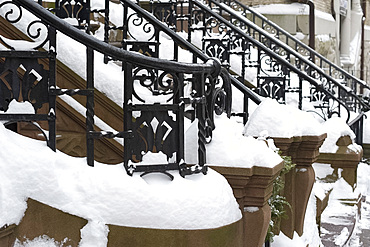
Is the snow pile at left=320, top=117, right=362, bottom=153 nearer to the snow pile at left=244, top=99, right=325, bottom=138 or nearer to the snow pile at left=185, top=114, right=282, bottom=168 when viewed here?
the snow pile at left=244, top=99, right=325, bottom=138

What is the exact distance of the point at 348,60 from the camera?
20.0m

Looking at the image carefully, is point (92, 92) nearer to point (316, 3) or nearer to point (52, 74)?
point (52, 74)

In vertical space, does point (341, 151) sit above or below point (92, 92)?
below

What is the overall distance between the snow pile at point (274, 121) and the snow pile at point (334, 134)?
243 cm

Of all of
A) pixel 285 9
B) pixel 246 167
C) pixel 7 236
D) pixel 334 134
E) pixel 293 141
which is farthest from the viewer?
pixel 285 9

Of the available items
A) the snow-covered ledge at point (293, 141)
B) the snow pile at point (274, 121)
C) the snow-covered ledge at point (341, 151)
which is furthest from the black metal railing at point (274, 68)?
the snow pile at point (274, 121)

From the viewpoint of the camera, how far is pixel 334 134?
332 inches

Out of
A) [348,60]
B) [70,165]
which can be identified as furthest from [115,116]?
[348,60]

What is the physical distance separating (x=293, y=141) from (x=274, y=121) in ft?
1.30

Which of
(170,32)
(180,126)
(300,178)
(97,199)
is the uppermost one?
(170,32)

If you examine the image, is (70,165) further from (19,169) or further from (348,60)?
(348,60)

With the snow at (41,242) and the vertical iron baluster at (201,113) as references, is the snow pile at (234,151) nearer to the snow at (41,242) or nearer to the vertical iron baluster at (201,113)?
the vertical iron baluster at (201,113)

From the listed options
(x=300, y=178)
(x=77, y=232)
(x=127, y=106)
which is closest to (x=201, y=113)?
(x=127, y=106)

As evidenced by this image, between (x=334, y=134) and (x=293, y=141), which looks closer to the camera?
(x=293, y=141)
